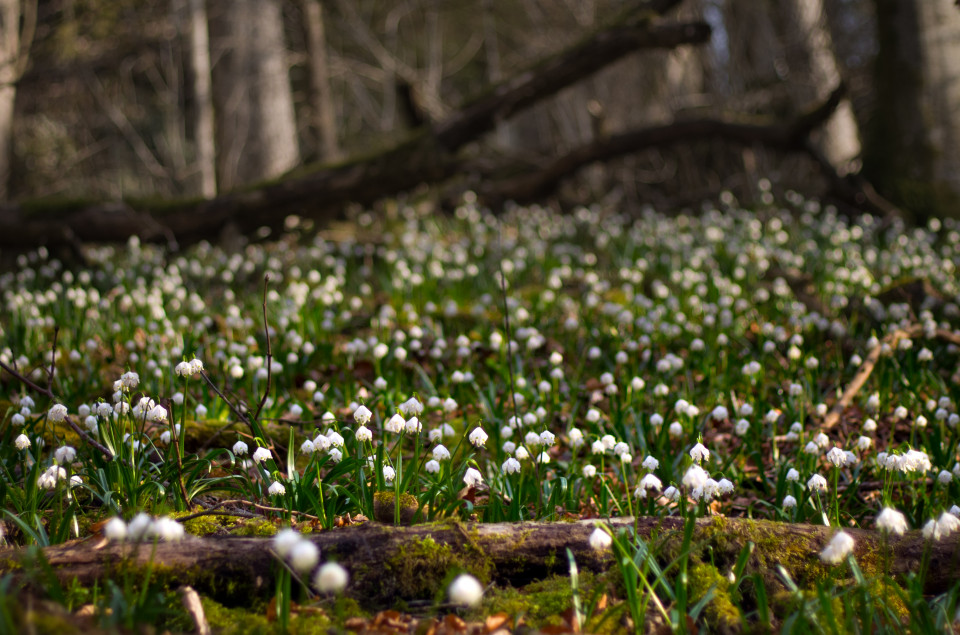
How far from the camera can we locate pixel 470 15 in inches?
668

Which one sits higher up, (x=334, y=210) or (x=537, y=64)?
(x=537, y=64)

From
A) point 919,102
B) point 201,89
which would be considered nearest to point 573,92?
point 201,89

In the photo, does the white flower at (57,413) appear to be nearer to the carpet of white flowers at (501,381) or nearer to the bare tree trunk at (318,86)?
the carpet of white flowers at (501,381)

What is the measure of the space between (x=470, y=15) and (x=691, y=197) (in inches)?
400

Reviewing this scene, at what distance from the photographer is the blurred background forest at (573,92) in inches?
270

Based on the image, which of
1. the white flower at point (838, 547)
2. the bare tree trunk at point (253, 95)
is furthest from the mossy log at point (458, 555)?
the bare tree trunk at point (253, 95)

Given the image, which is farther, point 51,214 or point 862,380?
point 51,214

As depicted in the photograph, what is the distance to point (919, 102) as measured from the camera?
671 cm

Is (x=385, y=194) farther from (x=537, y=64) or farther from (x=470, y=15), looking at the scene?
(x=470, y=15)

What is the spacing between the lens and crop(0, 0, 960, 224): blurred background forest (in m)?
6.87

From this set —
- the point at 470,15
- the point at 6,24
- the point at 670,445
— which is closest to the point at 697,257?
the point at 670,445

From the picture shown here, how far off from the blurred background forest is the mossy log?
604cm

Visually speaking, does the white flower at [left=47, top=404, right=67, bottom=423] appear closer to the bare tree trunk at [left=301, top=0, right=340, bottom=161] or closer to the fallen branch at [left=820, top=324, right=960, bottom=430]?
the fallen branch at [left=820, top=324, right=960, bottom=430]

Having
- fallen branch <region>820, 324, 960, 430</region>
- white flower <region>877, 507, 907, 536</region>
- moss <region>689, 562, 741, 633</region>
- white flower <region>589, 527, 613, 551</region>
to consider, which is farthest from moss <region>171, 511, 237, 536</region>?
fallen branch <region>820, 324, 960, 430</region>
